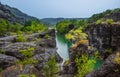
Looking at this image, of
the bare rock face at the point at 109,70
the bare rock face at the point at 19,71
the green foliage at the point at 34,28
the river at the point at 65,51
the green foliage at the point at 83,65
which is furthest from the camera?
the green foliage at the point at 34,28

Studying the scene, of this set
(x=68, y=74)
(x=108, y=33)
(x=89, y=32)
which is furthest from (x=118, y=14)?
(x=68, y=74)

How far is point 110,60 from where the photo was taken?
34.4 meters

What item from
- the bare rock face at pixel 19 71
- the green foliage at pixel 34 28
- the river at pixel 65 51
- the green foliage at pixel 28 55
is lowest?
the river at pixel 65 51

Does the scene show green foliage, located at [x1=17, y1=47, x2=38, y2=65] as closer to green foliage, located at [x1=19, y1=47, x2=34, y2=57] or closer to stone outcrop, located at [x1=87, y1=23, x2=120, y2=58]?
green foliage, located at [x1=19, y1=47, x2=34, y2=57]

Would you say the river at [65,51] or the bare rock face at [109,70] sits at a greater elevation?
the bare rock face at [109,70]

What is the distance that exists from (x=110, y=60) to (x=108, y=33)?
2358 inches

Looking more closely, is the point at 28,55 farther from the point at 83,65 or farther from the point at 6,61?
the point at 83,65

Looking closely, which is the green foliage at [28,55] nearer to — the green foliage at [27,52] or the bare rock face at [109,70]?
the green foliage at [27,52]

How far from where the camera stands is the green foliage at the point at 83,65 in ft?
143

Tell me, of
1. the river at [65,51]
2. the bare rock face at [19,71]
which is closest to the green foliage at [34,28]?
the river at [65,51]

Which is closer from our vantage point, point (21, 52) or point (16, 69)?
point (16, 69)

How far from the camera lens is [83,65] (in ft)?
146

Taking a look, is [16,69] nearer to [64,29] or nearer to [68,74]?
[68,74]

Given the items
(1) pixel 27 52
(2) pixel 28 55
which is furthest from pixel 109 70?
(2) pixel 28 55
